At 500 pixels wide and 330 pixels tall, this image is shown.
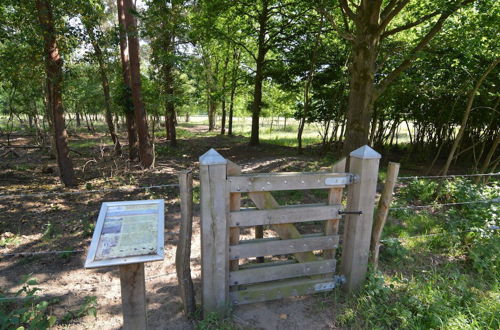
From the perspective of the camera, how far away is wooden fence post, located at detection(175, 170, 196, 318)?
8.80 ft

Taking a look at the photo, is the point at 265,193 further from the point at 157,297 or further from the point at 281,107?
the point at 281,107

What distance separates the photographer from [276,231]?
125 inches

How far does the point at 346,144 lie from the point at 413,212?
2.26 m

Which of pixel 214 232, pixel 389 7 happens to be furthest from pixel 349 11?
pixel 214 232

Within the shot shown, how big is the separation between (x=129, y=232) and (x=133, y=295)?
446 mm

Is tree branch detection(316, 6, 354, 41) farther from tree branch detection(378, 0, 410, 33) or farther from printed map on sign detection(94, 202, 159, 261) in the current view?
printed map on sign detection(94, 202, 159, 261)

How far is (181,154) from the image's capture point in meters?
13.5

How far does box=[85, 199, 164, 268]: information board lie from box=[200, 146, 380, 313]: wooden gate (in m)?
0.56

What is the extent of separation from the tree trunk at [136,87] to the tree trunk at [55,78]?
2265 mm

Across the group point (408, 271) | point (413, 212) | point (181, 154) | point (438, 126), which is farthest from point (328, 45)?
point (408, 271)

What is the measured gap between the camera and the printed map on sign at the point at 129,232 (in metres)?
1.93

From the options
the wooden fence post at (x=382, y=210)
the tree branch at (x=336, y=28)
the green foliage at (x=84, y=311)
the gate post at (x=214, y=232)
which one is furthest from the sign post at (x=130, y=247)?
the tree branch at (x=336, y=28)

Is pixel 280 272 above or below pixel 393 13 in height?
below

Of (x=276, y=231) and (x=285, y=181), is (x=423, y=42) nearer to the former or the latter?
(x=285, y=181)
